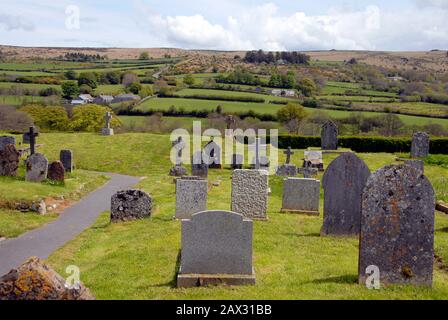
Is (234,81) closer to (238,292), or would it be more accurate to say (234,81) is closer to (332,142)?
(332,142)

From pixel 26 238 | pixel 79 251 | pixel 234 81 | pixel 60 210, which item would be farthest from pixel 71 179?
pixel 234 81

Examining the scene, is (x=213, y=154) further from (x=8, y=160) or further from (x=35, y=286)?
(x=35, y=286)

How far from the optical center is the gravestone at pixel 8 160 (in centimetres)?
2428

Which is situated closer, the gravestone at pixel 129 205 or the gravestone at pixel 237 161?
the gravestone at pixel 129 205

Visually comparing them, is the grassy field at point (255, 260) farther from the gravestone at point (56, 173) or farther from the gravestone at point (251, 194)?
the gravestone at point (56, 173)

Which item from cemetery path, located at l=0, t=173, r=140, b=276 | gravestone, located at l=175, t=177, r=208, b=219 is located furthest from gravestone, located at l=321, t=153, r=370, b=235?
cemetery path, located at l=0, t=173, r=140, b=276

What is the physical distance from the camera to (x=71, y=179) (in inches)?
1080

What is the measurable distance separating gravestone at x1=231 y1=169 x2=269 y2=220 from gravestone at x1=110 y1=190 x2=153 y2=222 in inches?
125

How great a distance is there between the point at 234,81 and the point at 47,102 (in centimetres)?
3755

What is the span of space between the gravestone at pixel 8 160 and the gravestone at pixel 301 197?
13854mm

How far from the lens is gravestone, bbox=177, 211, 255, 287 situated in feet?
32.6

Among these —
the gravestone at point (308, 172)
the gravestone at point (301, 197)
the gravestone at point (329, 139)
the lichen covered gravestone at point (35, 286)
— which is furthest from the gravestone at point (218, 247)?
the gravestone at point (329, 139)

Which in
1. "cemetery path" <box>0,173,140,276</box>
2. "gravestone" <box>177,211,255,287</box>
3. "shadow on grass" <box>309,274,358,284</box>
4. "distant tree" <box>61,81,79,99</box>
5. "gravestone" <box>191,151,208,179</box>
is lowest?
"cemetery path" <box>0,173,140,276</box>

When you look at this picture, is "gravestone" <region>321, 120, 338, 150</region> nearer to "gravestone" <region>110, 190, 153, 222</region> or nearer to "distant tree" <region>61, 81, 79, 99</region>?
"gravestone" <region>110, 190, 153, 222</region>
